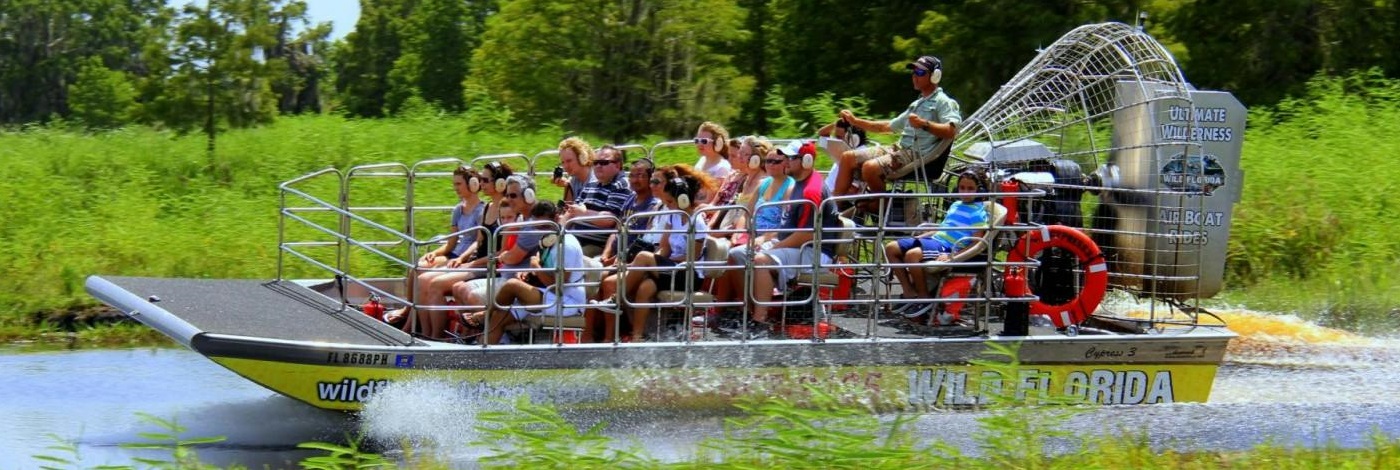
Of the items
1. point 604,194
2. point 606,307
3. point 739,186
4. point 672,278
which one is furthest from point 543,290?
point 739,186

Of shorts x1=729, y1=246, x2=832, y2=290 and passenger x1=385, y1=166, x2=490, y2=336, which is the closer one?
shorts x1=729, y1=246, x2=832, y2=290

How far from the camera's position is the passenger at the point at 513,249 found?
403 inches

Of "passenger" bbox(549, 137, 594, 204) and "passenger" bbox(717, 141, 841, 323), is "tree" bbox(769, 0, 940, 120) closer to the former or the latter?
"passenger" bbox(549, 137, 594, 204)

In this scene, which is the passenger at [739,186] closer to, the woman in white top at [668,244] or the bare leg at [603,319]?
the woman in white top at [668,244]

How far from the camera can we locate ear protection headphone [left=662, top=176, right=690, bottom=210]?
10.3m

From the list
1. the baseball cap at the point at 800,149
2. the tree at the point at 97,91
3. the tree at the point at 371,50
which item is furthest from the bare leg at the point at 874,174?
the tree at the point at 371,50

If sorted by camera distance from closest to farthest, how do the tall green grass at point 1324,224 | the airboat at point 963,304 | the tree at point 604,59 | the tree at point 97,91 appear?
the airboat at point 963,304 < the tall green grass at point 1324,224 < the tree at point 604,59 < the tree at point 97,91

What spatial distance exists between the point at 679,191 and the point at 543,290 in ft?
3.53

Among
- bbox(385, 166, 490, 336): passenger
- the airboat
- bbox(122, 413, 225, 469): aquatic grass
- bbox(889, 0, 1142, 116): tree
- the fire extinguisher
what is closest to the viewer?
bbox(122, 413, 225, 469): aquatic grass

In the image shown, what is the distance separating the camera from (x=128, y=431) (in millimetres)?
10680

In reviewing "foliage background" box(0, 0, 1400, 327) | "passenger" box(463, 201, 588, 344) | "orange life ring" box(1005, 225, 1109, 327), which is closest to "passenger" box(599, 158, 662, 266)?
"passenger" box(463, 201, 588, 344)

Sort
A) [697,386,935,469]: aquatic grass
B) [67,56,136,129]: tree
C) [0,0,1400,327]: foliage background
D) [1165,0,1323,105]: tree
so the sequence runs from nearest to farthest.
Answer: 1. [697,386,935,469]: aquatic grass
2. [0,0,1400,327]: foliage background
3. [1165,0,1323,105]: tree
4. [67,56,136,129]: tree

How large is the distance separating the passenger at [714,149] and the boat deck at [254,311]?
9.72 ft

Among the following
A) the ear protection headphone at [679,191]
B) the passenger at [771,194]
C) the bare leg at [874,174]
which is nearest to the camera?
the ear protection headphone at [679,191]
